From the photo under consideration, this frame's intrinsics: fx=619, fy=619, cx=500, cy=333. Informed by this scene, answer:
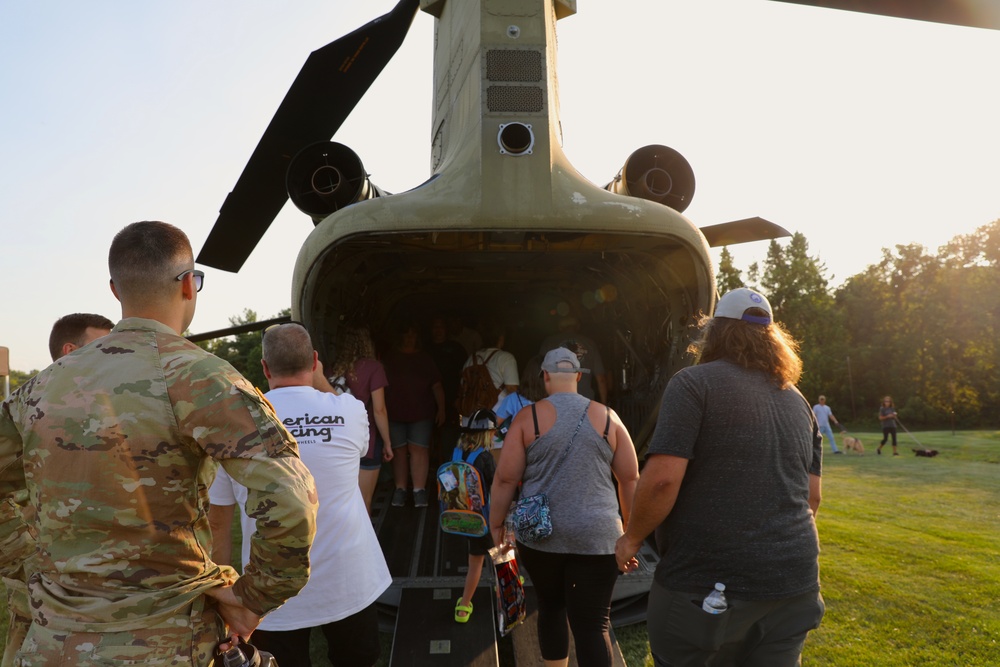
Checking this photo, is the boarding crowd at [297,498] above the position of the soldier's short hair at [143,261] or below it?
below

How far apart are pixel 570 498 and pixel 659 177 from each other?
2.94 meters

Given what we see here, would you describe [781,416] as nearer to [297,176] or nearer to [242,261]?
[297,176]

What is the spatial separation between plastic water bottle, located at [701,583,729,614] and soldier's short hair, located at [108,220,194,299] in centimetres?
187

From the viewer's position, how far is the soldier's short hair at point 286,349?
8.19 feet

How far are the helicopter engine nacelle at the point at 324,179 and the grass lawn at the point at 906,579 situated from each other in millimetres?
3239

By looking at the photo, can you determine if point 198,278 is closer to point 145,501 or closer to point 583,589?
point 145,501

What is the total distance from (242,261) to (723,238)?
17.6ft

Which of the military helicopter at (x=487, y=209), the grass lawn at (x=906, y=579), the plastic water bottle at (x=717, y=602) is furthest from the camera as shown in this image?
the military helicopter at (x=487, y=209)

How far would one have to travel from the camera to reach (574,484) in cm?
284

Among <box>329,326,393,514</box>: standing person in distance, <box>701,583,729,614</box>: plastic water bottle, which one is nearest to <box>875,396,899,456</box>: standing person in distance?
<box>329,326,393,514</box>: standing person in distance

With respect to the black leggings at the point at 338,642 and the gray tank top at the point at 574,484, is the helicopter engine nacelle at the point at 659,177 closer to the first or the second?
the gray tank top at the point at 574,484

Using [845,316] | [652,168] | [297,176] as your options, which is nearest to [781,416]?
[652,168]

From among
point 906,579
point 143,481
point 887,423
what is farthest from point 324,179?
point 887,423

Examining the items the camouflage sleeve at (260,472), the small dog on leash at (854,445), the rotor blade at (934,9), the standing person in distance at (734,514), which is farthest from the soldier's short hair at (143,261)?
the small dog on leash at (854,445)
